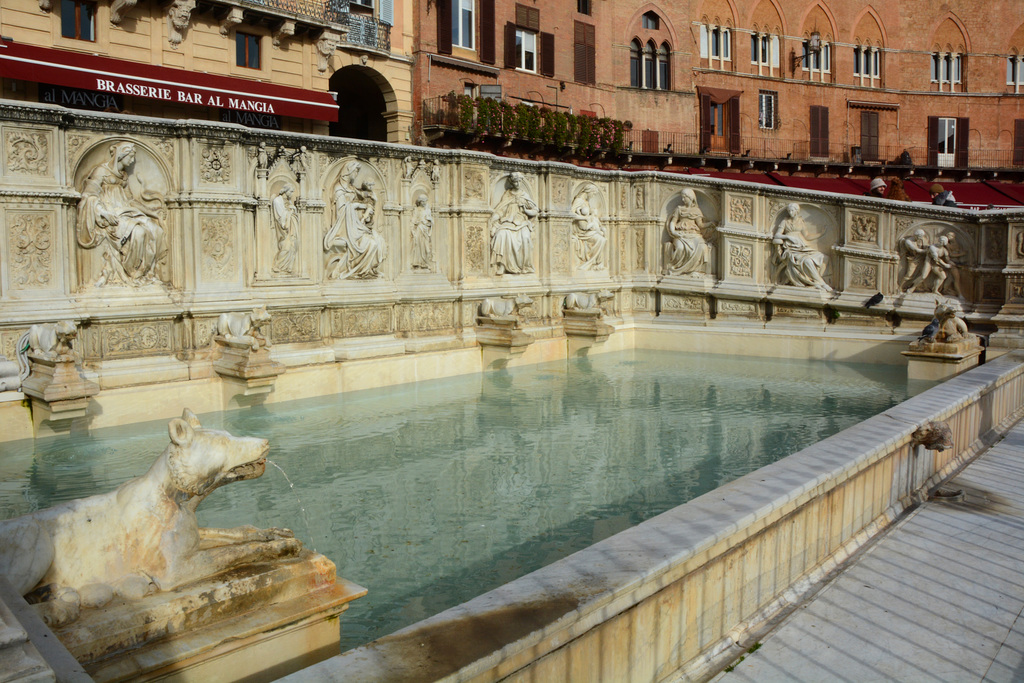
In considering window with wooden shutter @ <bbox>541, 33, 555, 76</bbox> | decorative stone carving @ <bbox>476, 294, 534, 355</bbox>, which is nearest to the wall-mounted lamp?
window with wooden shutter @ <bbox>541, 33, 555, 76</bbox>

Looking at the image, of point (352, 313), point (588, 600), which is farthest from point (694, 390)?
point (588, 600)

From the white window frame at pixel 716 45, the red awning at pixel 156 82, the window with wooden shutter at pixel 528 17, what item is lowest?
the red awning at pixel 156 82

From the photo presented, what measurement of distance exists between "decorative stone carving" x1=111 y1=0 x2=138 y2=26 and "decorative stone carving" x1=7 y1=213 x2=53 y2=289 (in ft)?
47.6

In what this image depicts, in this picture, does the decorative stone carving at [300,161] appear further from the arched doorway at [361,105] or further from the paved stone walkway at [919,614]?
the arched doorway at [361,105]

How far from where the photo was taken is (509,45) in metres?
31.5

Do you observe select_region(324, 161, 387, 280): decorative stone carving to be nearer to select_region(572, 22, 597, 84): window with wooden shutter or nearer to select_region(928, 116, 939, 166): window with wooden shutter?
select_region(572, 22, 597, 84): window with wooden shutter

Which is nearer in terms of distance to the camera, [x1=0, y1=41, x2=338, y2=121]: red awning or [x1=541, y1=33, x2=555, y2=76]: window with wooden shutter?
[x1=0, y1=41, x2=338, y2=121]: red awning

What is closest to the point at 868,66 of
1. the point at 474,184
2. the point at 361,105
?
the point at 361,105

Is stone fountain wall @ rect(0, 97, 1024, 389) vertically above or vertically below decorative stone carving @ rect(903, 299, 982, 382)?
above

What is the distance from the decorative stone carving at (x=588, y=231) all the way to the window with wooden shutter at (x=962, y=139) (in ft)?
109

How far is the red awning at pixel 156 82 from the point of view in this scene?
18.6 metres

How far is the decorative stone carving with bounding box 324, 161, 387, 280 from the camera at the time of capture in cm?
1022

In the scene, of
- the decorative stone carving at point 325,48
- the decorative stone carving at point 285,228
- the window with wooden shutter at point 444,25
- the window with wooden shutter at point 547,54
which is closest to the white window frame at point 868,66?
the window with wooden shutter at point 547,54

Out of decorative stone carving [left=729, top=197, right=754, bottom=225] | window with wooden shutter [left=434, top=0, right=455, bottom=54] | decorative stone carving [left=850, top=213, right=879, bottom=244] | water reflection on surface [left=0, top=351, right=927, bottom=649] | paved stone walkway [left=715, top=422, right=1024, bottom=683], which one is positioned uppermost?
window with wooden shutter [left=434, top=0, right=455, bottom=54]
